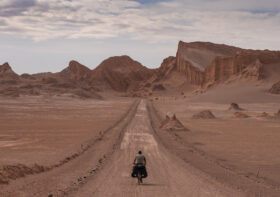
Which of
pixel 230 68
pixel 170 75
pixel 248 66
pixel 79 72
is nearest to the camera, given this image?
pixel 248 66

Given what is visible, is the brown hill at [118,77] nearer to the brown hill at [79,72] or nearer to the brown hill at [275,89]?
the brown hill at [79,72]

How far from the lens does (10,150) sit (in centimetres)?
2056

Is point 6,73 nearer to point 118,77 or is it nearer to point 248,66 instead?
point 118,77

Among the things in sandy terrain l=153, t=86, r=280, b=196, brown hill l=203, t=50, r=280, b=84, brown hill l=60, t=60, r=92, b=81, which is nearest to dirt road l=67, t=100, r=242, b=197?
sandy terrain l=153, t=86, r=280, b=196

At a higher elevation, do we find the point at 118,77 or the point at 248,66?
the point at 248,66

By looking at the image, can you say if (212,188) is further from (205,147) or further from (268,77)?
(268,77)

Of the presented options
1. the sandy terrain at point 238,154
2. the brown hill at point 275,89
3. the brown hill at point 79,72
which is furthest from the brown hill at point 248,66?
the sandy terrain at point 238,154

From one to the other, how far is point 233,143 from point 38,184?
1597cm

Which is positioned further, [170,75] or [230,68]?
[170,75]

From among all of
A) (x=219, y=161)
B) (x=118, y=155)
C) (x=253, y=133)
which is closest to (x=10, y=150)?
(x=118, y=155)

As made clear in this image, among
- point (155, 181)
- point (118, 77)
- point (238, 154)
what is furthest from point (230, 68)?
point (155, 181)

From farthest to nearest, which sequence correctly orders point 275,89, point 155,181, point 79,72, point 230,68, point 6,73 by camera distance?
point 79,72 < point 6,73 < point 230,68 < point 275,89 < point 155,181

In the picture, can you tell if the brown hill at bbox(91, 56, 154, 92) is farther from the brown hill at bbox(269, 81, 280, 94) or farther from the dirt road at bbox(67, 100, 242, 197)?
the dirt road at bbox(67, 100, 242, 197)

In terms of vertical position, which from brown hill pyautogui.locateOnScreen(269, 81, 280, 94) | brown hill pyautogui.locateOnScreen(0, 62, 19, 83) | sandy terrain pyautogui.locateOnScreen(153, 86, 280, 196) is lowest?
sandy terrain pyautogui.locateOnScreen(153, 86, 280, 196)
